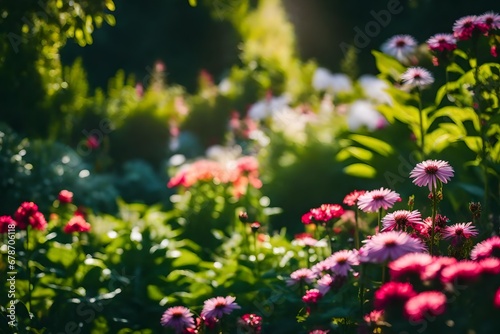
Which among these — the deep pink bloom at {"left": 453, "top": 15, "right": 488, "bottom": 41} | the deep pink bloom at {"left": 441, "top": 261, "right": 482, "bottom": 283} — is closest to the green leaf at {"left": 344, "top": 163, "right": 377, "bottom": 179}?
the deep pink bloom at {"left": 453, "top": 15, "right": 488, "bottom": 41}

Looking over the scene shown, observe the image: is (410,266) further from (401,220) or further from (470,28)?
(470,28)

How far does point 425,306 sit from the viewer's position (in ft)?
5.32

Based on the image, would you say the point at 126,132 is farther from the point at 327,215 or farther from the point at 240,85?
the point at 327,215

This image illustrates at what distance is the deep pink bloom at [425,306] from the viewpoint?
5.28 ft

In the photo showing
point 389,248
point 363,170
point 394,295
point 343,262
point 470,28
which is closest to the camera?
point 394,295

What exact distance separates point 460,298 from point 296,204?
381cm

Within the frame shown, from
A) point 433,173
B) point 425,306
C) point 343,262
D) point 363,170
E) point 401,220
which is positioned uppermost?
point 363,170

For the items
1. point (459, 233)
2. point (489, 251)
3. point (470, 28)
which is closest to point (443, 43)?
point (470, 28)

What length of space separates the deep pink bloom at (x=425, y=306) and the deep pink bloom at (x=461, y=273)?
3.2 inches

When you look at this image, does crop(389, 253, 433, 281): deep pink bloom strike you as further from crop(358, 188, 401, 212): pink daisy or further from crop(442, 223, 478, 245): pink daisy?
crop(442, 223, 478, 245): pink daisy

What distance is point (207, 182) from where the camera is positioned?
194 inches

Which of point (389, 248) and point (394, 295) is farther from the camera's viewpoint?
point (389, 248)

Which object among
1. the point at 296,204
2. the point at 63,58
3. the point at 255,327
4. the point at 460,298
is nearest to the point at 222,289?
the point at 255,327

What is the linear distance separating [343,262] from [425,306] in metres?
0.60
